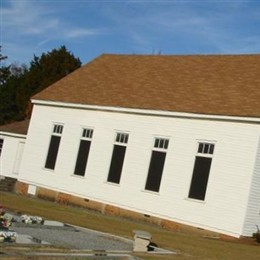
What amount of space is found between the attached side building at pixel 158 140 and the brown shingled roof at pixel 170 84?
6cm

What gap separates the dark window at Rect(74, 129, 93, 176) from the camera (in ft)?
97.2

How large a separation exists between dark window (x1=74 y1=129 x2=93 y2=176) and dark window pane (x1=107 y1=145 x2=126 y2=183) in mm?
2000

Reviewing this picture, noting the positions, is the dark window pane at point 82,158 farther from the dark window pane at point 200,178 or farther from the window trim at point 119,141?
the dark window pane at point 200,178

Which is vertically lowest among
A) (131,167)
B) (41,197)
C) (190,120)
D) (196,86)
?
(41,197)

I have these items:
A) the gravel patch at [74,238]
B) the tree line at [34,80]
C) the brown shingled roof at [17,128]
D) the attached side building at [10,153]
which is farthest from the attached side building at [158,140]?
the tree line at [34,80]

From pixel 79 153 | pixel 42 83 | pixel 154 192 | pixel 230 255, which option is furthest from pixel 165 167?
pixel 42 83

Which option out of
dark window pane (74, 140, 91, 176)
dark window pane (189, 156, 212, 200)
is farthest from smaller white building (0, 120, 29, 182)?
dark window pane (189, 156, 212, 200)

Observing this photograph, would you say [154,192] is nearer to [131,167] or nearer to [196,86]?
[131,167]

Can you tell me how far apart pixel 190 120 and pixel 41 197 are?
11008mm

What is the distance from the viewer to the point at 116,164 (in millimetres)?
27875

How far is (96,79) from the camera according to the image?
3325 centimetres

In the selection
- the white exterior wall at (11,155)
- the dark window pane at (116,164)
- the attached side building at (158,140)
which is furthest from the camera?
the white exterior wall at (11,155)

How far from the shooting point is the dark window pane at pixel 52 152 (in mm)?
31500

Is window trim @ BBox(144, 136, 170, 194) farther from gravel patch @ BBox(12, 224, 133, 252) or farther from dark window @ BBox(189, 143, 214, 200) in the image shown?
gravel patch @ BBox(12, 224, 133, 252)
